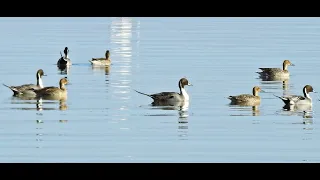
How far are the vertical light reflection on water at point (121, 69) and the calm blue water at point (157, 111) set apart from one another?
0.10ft

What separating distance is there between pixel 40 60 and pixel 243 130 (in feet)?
64.2

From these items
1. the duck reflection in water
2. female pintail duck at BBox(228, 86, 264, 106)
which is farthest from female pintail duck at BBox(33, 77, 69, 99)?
the duck reflection in water

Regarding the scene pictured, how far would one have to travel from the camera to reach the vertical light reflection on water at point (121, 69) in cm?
2500

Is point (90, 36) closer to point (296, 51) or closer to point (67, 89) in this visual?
point (296, 51)

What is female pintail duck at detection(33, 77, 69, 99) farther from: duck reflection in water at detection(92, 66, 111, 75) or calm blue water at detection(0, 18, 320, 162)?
duck reflection in water at detection(92, 66, 111, 75)

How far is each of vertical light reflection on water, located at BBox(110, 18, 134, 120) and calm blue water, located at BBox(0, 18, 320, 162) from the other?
3cm

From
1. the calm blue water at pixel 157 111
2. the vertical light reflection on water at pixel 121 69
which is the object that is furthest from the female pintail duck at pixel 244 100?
the vertical light reflection on water at pixel 121 69

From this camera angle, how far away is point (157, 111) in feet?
79.0

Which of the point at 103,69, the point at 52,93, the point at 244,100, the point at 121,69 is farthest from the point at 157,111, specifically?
the point at 121,69

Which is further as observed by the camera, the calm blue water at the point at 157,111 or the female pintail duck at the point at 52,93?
the female pintail duck at the point at 52,93

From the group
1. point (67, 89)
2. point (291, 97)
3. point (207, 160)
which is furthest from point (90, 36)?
point (207, 160)

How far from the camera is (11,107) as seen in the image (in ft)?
80.9

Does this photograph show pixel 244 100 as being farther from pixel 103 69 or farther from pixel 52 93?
pixel 103 69

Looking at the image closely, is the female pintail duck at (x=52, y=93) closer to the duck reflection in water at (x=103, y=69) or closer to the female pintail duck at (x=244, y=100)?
the female pintail duck at (x=244, y=100)
